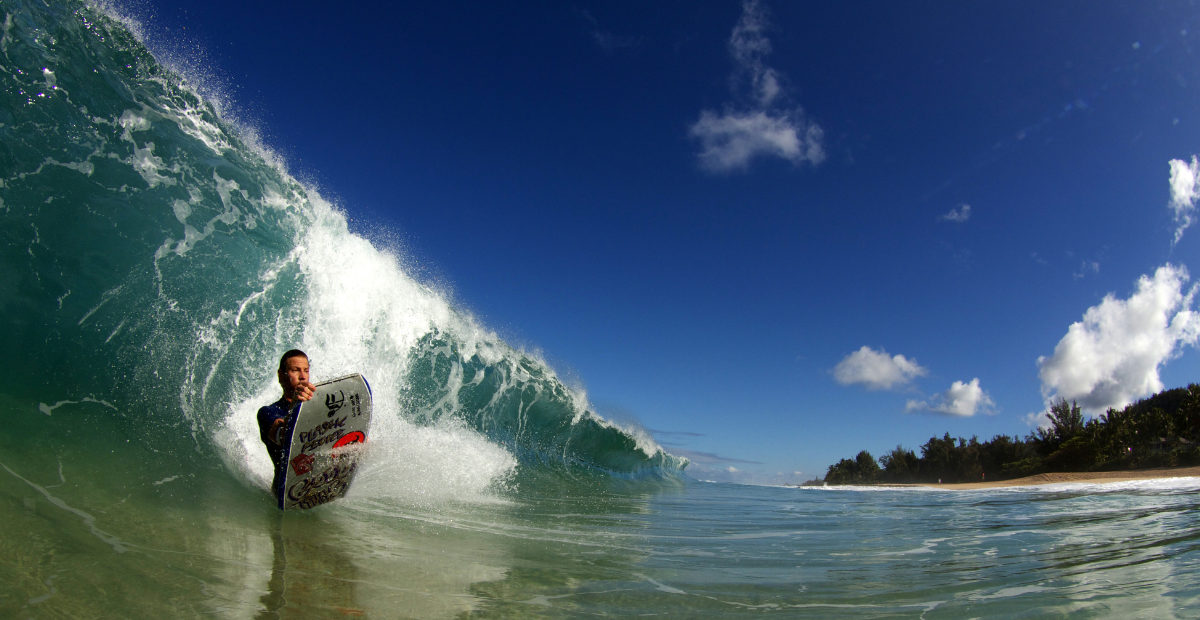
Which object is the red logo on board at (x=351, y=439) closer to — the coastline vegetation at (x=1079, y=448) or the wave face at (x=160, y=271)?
the wave face at (x=160, y=271)

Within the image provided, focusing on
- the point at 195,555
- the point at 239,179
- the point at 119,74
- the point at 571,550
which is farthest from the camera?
the point at 239,179

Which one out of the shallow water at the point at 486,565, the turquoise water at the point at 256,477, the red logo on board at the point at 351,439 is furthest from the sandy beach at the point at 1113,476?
the red logo on board at the point at 351,439

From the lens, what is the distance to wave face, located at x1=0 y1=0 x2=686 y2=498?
5.14 meters

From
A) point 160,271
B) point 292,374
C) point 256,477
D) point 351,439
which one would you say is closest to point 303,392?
point 292,374

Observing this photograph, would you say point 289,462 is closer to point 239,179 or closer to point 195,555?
point 195,555

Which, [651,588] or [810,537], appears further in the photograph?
[810,537]

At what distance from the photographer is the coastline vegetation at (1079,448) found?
95.8ft

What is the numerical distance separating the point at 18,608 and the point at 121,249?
5.54 metres

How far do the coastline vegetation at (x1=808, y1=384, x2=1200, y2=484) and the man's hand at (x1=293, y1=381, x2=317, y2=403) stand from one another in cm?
3937

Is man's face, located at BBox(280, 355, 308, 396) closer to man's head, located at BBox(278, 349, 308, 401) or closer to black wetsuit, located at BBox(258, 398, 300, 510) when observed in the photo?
man's head, located at BBox(278, 349, 308, 401)

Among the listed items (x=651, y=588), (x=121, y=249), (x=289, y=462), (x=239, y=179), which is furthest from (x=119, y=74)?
(x=651, y=588)

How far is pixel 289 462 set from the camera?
13.9 feet

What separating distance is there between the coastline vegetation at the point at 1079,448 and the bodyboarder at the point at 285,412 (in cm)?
3943

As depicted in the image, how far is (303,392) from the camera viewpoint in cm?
421
